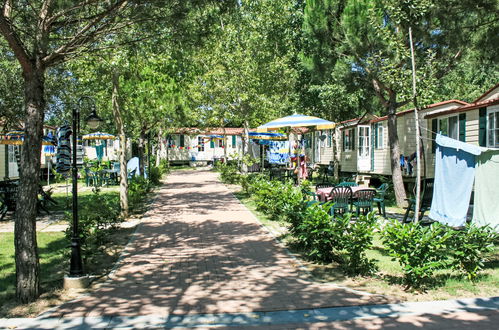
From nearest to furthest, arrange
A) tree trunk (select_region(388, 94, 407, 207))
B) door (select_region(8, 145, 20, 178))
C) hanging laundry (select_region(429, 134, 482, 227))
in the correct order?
hanging laundry (select_region(429, 134, 482, 227))
tree trunk (select_region(388, 94, 407, 207))
door (select_region(8, 145, 20, 178))

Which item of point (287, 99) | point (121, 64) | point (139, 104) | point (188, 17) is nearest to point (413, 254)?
point (188, 17)

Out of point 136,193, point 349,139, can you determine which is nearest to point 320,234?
point 136,193

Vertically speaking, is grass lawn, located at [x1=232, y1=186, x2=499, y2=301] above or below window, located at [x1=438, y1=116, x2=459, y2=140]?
below

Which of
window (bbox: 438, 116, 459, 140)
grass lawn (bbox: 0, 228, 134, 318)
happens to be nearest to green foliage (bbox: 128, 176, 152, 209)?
grass lawn (bbox: 0, 228, 134, 318)

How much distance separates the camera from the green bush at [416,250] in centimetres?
539

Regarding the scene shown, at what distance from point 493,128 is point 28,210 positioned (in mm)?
11956

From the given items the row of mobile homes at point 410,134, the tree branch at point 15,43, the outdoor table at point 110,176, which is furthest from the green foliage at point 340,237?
the outdoor table at point 110,176

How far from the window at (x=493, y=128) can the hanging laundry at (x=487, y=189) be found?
5.00 m

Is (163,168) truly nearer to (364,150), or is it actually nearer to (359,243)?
(364,150)

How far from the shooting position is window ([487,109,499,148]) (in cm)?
1211

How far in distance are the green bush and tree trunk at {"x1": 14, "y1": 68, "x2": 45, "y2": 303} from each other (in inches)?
176

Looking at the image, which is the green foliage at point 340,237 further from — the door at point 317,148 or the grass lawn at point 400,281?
the door at point 317,148

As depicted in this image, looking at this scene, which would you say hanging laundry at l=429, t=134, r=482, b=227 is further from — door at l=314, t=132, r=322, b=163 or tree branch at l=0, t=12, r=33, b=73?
door at l=314, t=132, r=322, b=163

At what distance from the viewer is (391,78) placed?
8047 millimetres
